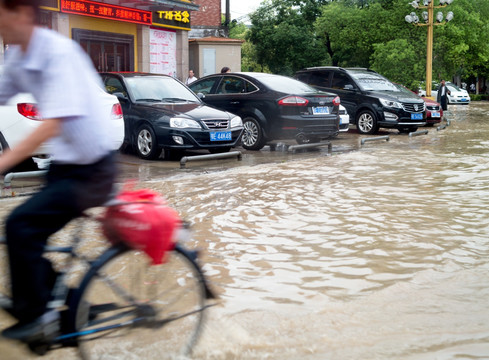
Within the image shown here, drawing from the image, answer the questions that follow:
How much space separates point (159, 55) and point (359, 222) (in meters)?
18.4

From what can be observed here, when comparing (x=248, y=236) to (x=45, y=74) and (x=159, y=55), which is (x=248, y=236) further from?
(x=159, y=55)

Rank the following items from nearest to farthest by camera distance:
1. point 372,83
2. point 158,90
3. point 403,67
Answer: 1. point 158,90
2. point 372,83
3. point 403,67

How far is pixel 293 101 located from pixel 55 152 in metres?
10.7

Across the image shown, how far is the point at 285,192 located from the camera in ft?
28.0

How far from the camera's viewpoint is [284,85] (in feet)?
46.6

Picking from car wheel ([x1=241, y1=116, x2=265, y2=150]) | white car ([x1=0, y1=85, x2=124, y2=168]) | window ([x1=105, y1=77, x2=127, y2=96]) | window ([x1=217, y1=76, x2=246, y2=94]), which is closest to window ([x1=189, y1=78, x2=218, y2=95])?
window ([x1=217, y1=76, x2=246, y2=94])

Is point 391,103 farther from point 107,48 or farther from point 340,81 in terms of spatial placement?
point 107,48

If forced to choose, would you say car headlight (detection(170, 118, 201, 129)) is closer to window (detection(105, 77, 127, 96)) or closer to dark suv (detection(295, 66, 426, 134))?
window (detection(105, 77, 127, 96))

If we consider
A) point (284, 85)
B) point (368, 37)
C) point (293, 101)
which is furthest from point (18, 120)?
point (368, 37)

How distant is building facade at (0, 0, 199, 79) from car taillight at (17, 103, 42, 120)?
10489mm

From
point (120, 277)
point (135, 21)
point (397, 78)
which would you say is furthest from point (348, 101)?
point (120, 277)

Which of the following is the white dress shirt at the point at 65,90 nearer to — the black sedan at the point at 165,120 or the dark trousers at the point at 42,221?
the dark trousers at the point at 42,221

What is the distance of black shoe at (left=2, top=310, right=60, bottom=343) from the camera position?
299 centimetres

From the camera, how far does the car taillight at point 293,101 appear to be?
13414 millimetres
